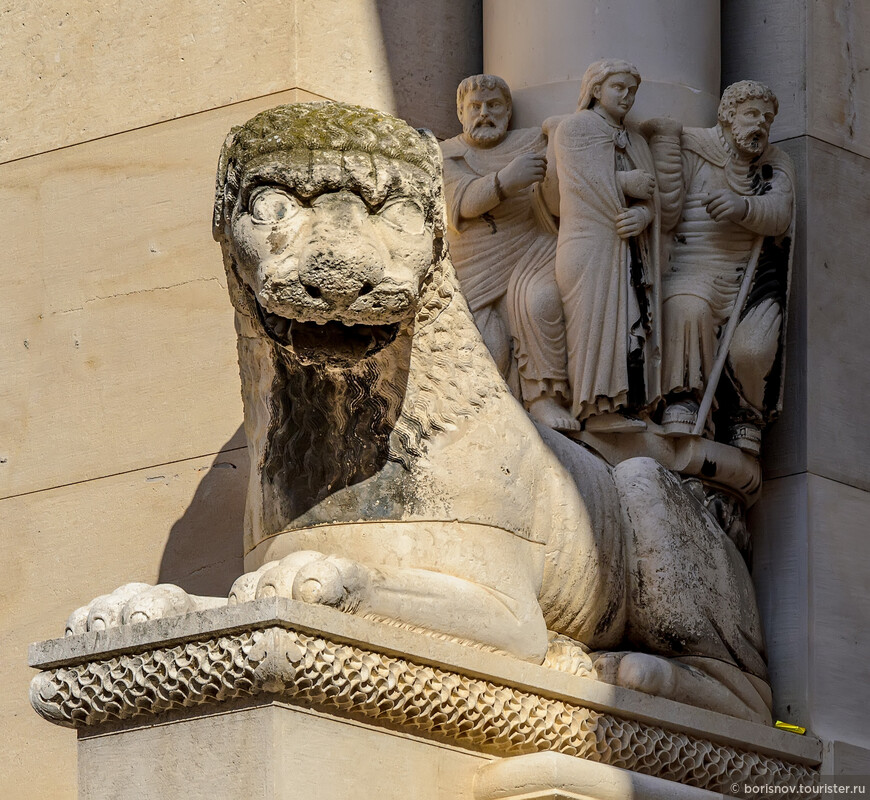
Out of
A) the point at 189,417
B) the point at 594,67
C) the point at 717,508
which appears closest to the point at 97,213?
the point at 189,417

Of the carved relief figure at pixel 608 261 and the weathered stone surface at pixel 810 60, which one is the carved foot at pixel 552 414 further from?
the weathered stone surface at pixel 810 60

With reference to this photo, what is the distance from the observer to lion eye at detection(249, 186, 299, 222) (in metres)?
5.16

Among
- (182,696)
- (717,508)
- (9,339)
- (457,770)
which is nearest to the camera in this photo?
(182,696)

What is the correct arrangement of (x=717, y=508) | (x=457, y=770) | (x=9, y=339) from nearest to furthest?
(x=457, y=770) < (x=717, y=508) < (x=9, y=339)

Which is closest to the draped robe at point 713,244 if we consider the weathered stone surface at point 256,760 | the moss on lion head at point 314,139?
the moss on lion head at point 314,139

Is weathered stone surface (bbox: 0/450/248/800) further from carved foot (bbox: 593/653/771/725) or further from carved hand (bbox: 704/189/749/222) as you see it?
carved hand (bbox: 704/189/749/222)

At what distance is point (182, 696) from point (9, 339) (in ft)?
7.40

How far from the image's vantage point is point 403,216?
5.23 meters

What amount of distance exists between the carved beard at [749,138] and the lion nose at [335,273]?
1919 millimetres

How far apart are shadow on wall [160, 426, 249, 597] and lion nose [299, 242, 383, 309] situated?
4.93ft

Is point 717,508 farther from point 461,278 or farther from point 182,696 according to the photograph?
point 182,696

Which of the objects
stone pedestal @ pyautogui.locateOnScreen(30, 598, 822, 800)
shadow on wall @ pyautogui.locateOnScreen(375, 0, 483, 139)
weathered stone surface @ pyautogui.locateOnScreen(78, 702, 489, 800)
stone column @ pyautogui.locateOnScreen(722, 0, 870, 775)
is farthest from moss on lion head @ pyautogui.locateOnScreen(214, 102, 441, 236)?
stone column @ pyautogui.locateOnScreen(722, 0, 870, 775)

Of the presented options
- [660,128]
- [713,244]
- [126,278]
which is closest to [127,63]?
[126,278]

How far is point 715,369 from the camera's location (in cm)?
659
